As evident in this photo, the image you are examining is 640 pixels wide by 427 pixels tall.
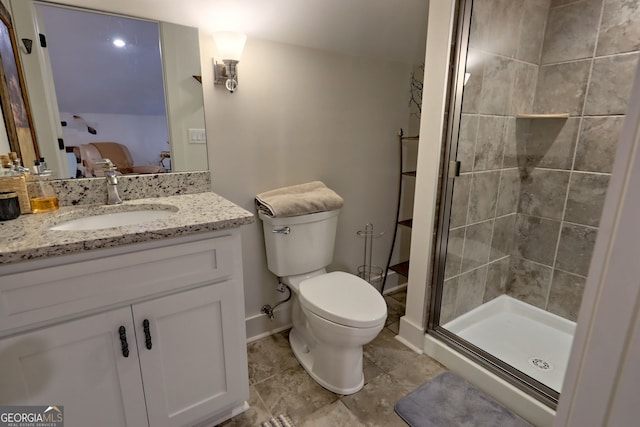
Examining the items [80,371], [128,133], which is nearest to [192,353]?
[80,371]

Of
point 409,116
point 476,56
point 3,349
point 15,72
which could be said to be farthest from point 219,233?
point 409,116

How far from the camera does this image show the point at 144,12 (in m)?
1.37

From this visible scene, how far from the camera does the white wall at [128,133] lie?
1329 mm

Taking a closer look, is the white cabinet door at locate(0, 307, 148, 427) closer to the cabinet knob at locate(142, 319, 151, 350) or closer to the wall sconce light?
the cabinet knob at locate(142, 319, 151, 350)

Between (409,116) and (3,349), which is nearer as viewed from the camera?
(3,349)

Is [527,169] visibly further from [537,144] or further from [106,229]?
[106,229]

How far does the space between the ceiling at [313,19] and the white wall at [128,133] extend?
41 cm

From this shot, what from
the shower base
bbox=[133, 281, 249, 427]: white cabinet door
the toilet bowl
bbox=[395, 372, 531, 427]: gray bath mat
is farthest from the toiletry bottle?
the shower base

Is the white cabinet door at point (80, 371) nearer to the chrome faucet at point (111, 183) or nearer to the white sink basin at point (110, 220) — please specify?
the white sink basin at point (110, 220)

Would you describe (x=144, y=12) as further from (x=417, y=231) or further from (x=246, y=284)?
(x=417, y=231)

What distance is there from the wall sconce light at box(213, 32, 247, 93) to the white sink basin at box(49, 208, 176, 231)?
2.13 ft

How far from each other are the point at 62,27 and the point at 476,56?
1.75 metres

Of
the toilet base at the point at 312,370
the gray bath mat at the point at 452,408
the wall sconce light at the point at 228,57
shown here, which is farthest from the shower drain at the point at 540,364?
the wall sconce light at the point at 228,57

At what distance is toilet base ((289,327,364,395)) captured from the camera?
61.8 inches
